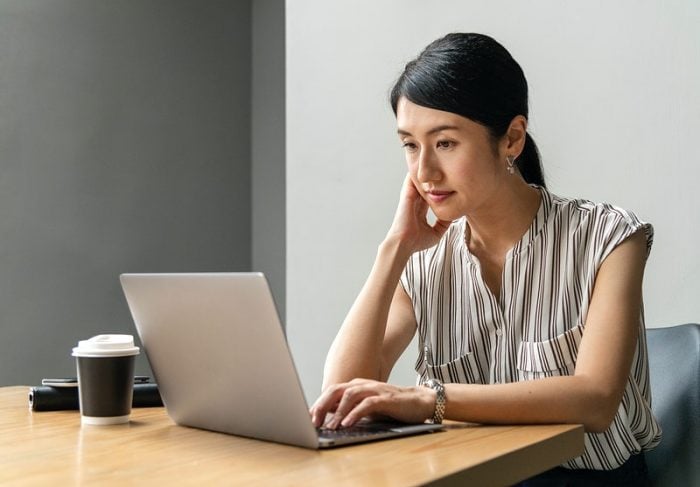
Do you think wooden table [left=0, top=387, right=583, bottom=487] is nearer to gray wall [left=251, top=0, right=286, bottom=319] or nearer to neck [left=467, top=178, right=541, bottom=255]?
neck [left=467, top=178, right=541, bottom=255]

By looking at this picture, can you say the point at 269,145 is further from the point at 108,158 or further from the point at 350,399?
the point at 350,399

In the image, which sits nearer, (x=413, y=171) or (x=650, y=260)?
(x=413, y=171)

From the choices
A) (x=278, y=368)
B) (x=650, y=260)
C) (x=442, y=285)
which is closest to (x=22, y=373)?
(x=442, y=285)

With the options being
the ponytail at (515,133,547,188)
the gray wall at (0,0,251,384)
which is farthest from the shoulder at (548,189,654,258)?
the gray wall at (0,0,251,384)

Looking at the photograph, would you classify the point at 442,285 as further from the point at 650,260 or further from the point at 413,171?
the point at 650,260

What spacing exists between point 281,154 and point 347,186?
157 cm

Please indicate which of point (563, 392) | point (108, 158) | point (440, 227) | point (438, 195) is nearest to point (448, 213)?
point (438, 195)

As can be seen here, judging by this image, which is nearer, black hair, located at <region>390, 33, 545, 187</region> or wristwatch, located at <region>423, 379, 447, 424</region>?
wristwatch, located at <region>423, 379, 447, 424</region>

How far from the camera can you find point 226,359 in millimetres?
1058

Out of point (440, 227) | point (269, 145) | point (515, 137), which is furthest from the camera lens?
point (269, 145)

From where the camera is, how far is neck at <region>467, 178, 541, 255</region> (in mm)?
1588

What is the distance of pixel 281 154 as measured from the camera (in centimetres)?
405

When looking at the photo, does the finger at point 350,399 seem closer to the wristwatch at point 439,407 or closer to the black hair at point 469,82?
the wristwatch at point 439,407

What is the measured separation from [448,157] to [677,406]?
1.95ft
